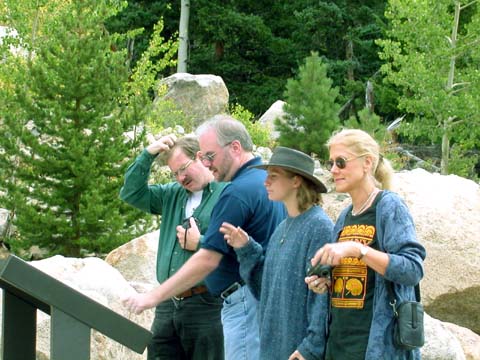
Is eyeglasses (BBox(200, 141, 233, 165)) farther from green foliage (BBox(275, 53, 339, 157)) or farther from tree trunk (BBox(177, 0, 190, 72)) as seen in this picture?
tree trunk (BBox(177, 0, 190, 72))

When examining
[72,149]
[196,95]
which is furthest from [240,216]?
[196,95]

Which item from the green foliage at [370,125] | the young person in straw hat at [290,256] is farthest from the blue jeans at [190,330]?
the green foliage at [370,125]

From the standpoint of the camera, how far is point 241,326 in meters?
4.52

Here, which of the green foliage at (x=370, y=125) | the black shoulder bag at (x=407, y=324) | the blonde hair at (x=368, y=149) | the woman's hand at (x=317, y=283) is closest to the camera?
the black shoulder bag at (x=407, y=324)

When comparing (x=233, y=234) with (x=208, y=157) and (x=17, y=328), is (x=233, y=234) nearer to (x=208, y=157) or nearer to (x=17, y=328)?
(x=208, y=157)

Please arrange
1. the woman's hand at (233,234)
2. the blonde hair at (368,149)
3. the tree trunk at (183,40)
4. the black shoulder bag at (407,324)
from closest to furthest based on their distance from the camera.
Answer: the black shoulder bag at (407,324), the blonde hair at (368,149), the woman's hand at (233,234), the tree trunk at (183,40)

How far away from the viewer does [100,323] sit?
2.51 m

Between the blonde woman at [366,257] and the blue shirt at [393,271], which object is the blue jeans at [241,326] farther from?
the blue shirt at [393,271]

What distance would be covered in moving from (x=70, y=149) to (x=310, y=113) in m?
10.0

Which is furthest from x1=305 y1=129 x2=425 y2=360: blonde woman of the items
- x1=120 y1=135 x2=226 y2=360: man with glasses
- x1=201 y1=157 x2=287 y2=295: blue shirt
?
x1=120 y1=135 x2=226 y2=360: man with glasses

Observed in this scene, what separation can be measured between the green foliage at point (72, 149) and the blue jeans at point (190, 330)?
7340mm

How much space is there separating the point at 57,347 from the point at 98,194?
32.0ft

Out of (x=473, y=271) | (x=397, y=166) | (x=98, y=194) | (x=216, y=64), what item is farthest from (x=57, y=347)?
(x=216, y=64)

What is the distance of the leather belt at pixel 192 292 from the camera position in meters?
4.76
